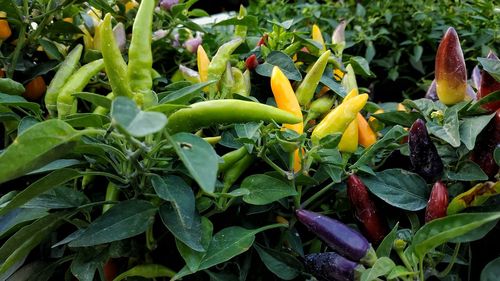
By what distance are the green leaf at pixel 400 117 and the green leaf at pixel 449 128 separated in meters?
0.07

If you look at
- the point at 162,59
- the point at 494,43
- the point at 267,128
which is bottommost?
the point at 494,43

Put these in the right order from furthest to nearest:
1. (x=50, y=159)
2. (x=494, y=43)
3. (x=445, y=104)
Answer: (x=494, y=43) → (x=445, y=104) → (x=50, y=159)

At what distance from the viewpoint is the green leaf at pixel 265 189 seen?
71cm

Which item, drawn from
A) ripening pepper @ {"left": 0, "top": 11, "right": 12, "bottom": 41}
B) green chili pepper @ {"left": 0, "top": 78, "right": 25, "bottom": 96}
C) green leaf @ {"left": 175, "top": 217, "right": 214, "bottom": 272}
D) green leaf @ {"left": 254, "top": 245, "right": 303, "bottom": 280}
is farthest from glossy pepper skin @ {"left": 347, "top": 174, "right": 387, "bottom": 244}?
ripening pepper @ {"left": 0, "top": 11, "right": 12, "bottom": 41}

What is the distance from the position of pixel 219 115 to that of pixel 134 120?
0.17 metres

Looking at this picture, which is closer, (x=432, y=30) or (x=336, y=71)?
(x=336, y=71)

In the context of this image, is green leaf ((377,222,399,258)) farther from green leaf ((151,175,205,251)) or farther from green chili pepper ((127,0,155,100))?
green chili pepper ((127,0,155,100))

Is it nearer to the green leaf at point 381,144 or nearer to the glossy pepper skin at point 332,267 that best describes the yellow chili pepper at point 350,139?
the green leaf at point 381,144

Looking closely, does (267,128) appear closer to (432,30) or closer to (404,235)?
(404,235)

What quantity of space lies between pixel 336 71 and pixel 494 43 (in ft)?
2.42

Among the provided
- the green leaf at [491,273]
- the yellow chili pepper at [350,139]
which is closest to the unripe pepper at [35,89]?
the yellow chili pepper at [350,139]

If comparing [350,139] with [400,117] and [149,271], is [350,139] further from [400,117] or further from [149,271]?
[149,271]

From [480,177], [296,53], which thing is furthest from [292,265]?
[296,53]

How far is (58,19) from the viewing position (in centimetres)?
99
